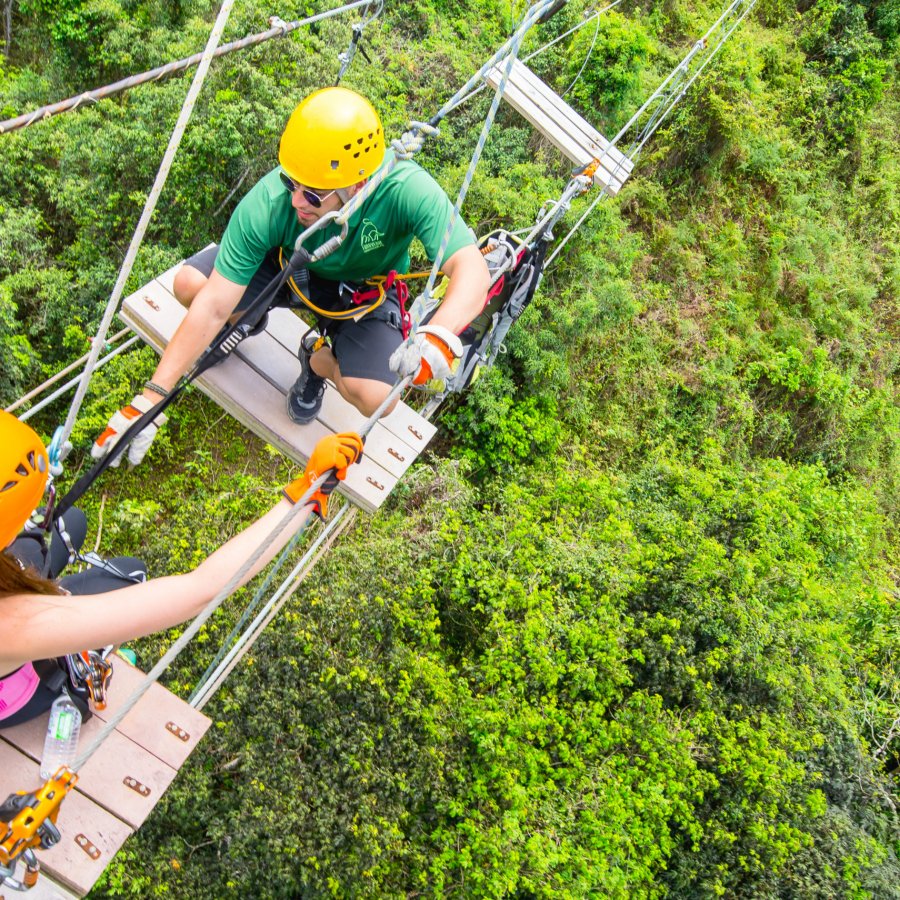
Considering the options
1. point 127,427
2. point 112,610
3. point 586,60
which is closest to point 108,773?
point 127,427

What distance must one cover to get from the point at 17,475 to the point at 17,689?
2.72 ft

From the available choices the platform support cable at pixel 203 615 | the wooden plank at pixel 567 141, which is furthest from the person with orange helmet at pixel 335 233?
the wooden plank at pixel 567 141

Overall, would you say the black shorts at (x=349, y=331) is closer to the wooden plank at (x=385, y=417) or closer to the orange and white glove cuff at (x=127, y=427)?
the wooden plank at (x=385, y=417)

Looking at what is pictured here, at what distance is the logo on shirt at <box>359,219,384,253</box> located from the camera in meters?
2.52

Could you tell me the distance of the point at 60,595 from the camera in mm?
1524

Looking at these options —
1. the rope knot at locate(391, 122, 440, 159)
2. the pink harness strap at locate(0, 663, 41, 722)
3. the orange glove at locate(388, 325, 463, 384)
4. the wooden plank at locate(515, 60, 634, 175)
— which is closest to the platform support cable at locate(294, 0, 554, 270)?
the rope knot at locate(391, 122, 440, 159)

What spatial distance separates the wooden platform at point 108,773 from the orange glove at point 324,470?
3.71 feet

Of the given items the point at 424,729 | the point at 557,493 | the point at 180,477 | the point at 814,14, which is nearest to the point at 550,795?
the point at 424,729

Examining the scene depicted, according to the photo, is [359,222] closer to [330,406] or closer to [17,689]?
[330,406]

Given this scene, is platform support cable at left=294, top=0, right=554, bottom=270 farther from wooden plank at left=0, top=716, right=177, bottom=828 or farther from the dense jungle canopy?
the dense jungle canopy

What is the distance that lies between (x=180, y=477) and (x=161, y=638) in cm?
149

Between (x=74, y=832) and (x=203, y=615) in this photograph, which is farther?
(x=74, y=832)

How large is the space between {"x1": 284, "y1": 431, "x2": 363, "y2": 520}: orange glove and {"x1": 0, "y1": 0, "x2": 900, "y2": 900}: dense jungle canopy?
3147mm

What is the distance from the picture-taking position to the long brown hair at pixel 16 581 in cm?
143
